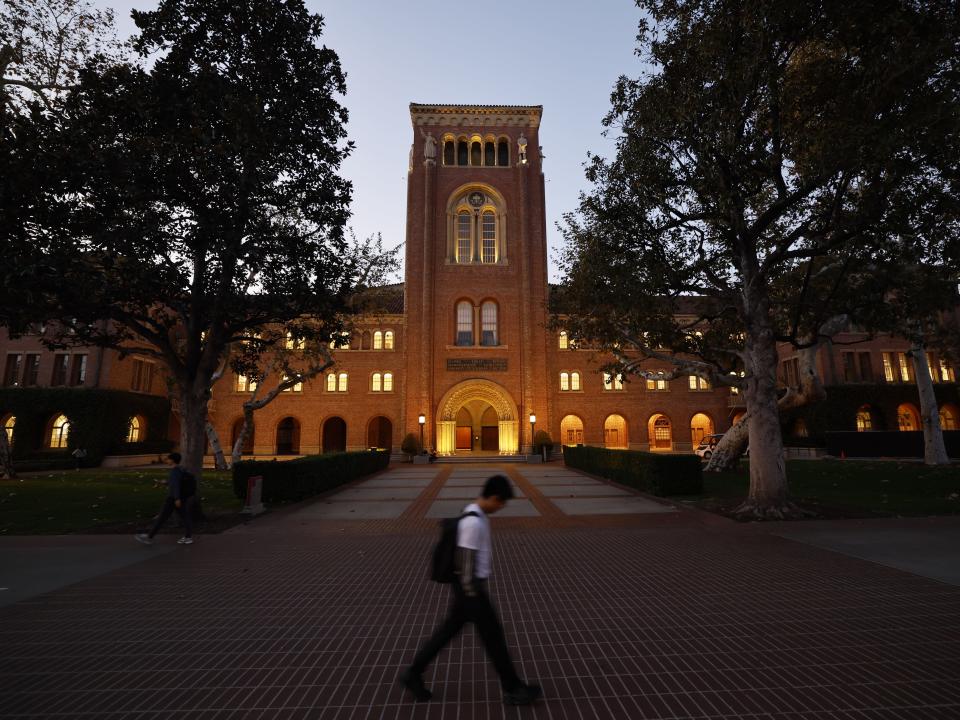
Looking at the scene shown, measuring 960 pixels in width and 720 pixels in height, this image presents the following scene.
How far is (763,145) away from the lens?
388 inches

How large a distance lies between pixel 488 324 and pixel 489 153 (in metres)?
13.0

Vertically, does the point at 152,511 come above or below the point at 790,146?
below

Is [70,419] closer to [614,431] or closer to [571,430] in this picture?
[571,430]

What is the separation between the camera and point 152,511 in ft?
37.7

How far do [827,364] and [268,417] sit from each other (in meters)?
39.1

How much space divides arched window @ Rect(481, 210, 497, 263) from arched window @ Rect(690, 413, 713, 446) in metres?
19.4

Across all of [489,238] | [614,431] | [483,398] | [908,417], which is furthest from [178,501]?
[908,417]

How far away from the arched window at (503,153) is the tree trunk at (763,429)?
28134 mm

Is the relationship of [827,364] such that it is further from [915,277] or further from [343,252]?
[343,252]

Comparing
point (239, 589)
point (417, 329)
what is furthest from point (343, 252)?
point (417, 329)

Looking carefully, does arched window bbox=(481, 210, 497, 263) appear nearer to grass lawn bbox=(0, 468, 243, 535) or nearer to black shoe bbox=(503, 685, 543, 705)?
grass lawn bbox=(0, 468, 243, 535)

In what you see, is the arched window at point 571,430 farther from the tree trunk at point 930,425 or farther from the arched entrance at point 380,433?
the tree trunk at point 930,425

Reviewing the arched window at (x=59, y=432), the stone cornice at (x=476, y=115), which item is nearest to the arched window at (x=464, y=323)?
the stone cornice at (x=476, y=115)

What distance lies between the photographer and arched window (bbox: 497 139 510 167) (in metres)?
35.5
